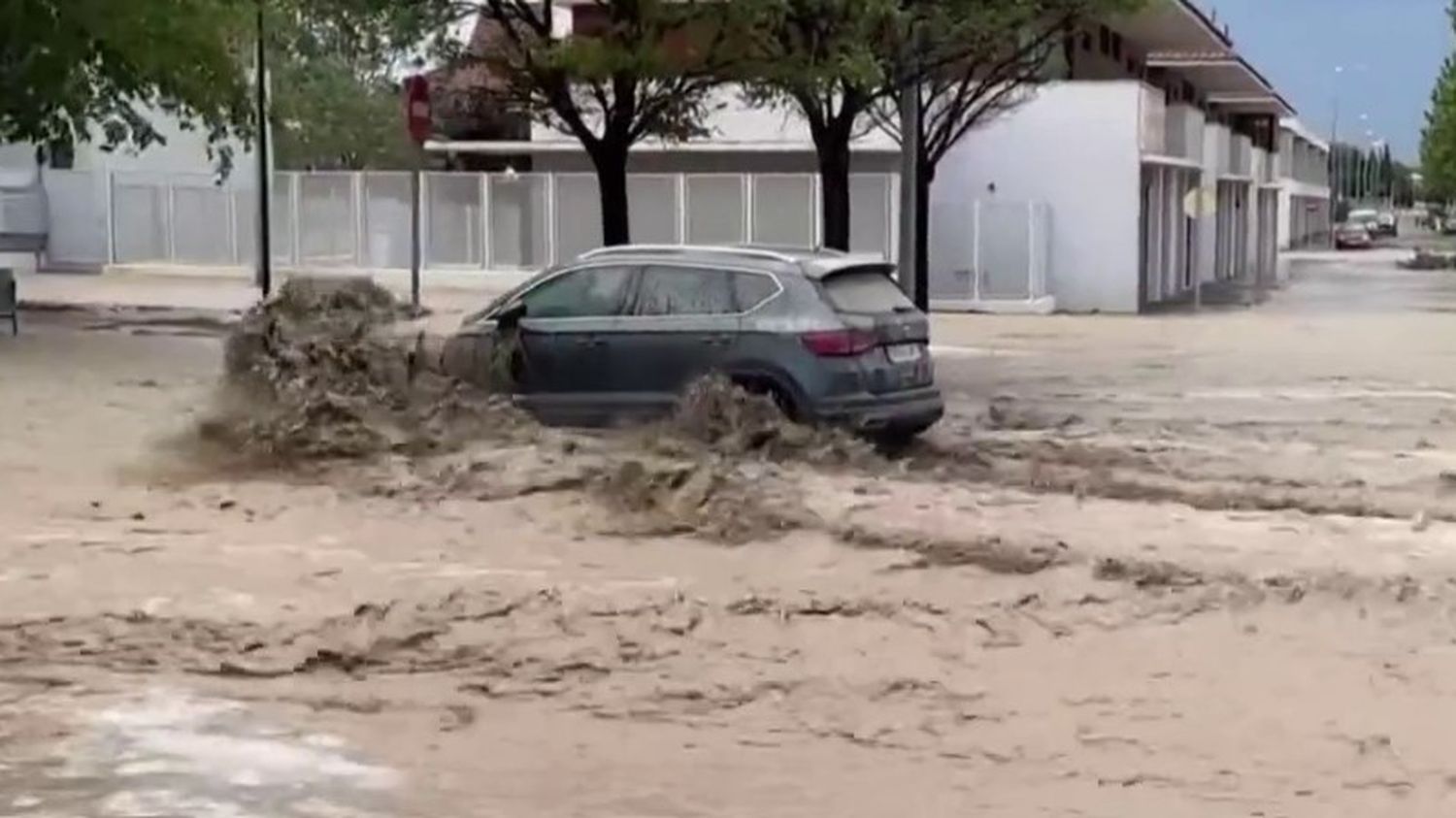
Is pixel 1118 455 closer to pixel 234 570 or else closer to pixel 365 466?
pixel 365 466

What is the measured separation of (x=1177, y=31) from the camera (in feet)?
151

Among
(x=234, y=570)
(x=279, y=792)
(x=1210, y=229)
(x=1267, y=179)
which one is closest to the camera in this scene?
(x=279, y=792)

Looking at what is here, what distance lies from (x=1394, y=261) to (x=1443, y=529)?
2423 inches

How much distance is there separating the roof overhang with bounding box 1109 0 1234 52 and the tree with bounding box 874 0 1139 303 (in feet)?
15.2

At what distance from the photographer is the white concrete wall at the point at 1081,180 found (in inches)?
1503

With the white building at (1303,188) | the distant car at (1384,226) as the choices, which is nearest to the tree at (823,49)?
the white building at (1303,188)

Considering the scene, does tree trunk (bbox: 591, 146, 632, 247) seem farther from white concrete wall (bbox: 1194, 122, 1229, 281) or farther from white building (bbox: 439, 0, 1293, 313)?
white concrete wall (bbox: 1194, 122, 1229, 281)

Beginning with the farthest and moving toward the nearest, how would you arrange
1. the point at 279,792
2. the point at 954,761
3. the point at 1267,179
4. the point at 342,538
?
1. the point at 1267,179
2. the point at 342,538
3. the point at 954,761
4. the point at 279,792

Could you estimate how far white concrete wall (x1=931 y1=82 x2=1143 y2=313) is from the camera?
38188 mm

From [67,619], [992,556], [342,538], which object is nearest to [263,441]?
[342,538]

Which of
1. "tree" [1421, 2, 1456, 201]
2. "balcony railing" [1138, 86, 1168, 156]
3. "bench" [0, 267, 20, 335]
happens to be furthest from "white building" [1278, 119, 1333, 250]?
"bench" [0, 267, 20, 335]

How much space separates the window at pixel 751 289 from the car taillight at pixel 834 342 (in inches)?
16.8

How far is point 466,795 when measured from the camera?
717 centimetres

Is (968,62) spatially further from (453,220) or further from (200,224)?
(200,224)
